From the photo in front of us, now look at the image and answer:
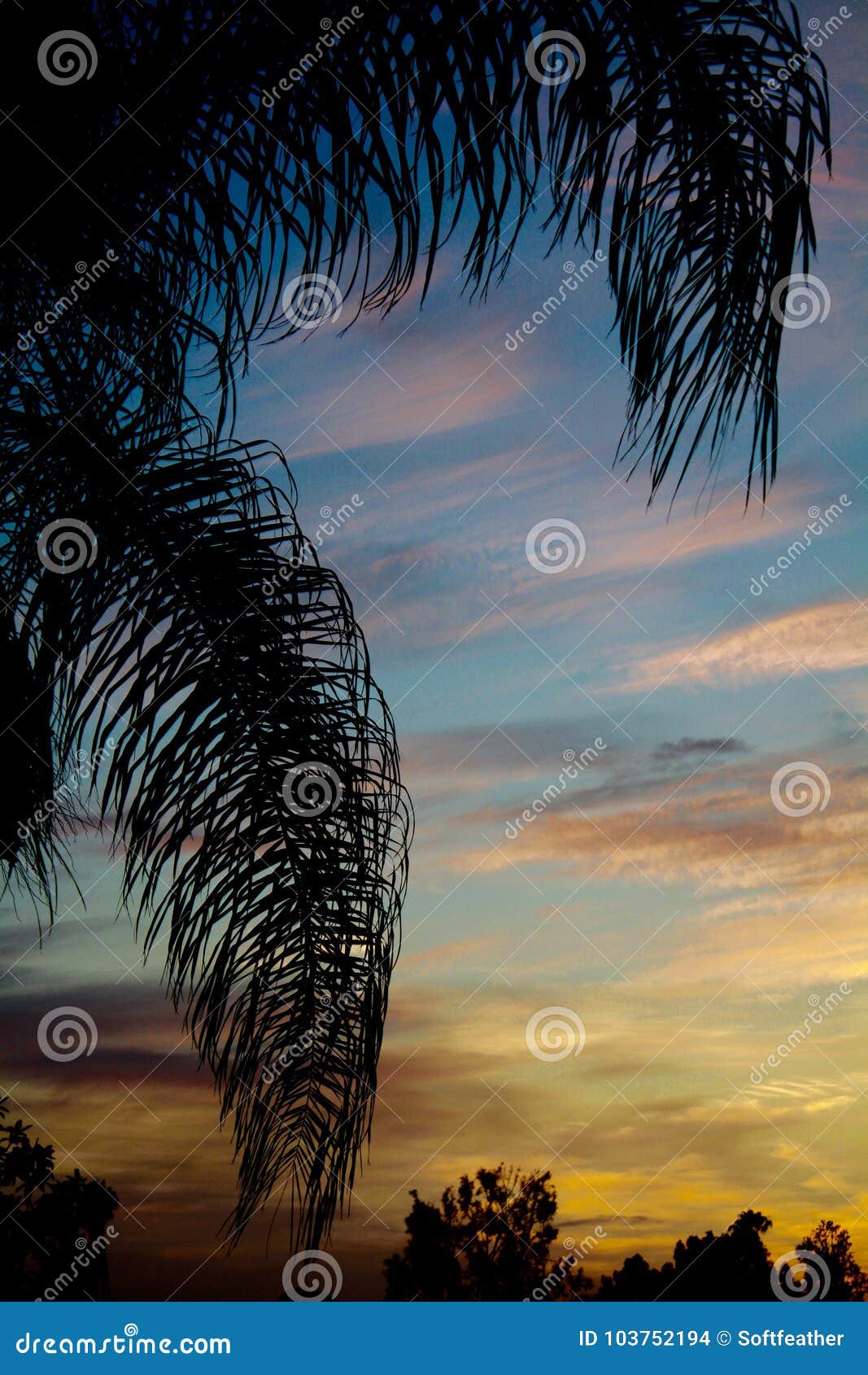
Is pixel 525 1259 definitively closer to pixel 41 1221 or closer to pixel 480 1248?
pixel 480 1248

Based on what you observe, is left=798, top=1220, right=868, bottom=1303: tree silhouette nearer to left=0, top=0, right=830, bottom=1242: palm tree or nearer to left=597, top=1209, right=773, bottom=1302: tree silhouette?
left=597, top=1209, right=773, bottom=1302: tree silhouette

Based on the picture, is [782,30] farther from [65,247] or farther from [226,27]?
[65,247]

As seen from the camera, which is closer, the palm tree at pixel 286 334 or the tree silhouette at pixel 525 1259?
the palm tree at pixel 286 334

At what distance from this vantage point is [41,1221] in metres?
6.18

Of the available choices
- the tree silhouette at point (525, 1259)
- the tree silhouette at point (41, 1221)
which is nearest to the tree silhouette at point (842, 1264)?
the tree silhouette at point (525, 1259)

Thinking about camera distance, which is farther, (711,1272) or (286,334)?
(711,1272)

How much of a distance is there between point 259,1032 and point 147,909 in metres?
0.58

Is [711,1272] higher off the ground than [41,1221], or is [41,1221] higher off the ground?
[711,1272]

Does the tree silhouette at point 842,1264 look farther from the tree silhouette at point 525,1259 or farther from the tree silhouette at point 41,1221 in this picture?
the tree silhouette at point 41,1221

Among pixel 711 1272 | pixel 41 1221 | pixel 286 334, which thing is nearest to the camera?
pixel 286 334

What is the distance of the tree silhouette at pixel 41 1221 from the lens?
575 cm

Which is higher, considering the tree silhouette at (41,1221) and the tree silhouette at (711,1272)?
the tree silhouette at (711,1272)

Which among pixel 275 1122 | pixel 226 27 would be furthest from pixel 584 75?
pixel 275 1122

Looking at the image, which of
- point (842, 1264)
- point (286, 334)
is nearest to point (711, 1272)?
point (842, 1264)
